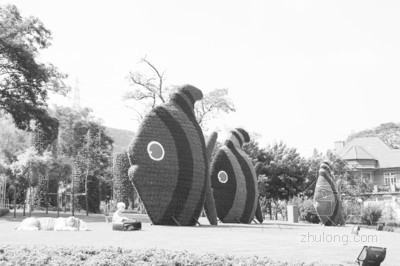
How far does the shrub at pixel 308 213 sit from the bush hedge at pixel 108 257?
22767 mm

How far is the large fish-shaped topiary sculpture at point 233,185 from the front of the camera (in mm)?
20906

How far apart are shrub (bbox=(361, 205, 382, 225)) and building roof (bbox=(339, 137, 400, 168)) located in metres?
21.0

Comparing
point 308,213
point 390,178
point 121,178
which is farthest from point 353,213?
point 390,178

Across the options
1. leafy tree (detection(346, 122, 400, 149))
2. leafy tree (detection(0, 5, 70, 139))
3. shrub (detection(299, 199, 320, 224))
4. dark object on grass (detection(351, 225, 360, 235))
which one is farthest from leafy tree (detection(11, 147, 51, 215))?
leafy tree (detection(346, 122, 400, 149))

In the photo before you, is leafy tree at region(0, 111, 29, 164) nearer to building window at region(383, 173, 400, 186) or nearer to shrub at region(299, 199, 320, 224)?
shrub at region(299, 199, 320, 224)

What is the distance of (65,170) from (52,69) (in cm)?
609

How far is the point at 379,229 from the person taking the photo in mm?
20641

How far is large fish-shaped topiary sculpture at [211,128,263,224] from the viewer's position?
68.6 feet

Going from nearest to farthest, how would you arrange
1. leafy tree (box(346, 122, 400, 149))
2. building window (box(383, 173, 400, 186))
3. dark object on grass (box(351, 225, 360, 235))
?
dark object on grass (box(351, 225, 360, 235)) → building window (box(383, 173, 400, 186)) → leafy tree (box(346, 122, 400, 149))

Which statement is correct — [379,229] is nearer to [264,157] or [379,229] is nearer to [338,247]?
[338,247]

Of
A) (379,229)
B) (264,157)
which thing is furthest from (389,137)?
(379,229)

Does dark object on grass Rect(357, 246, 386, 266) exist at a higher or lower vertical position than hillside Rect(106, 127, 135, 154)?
lower

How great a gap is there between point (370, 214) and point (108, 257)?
25.2m

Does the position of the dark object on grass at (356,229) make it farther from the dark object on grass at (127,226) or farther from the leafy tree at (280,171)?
the leafy tree at (280,171)
